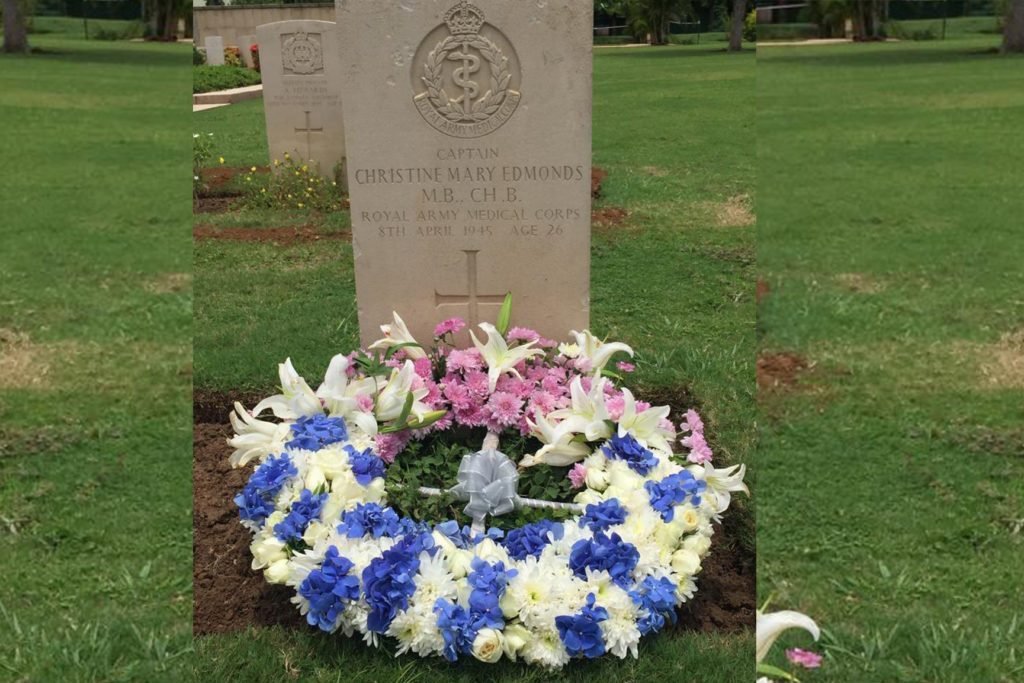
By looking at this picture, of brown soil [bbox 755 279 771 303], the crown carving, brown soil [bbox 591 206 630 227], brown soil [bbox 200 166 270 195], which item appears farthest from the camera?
brown soil [bbox 200 166 270 195]

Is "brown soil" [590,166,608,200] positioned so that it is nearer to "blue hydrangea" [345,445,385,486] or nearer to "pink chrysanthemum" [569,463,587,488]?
"pink chrysanthemum" [569,463,587,488]

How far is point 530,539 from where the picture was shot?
2.79m

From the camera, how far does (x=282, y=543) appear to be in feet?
9.23

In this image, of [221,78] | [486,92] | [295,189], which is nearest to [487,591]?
[486,92]

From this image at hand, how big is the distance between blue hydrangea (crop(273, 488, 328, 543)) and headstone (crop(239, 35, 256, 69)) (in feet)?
63.8

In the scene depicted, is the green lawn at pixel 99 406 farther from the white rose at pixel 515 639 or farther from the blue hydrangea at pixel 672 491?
the blue hydrangea at pixel 672 491

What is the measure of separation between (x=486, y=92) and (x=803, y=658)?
89.2 inches

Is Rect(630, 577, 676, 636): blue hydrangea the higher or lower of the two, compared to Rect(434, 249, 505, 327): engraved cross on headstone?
lower

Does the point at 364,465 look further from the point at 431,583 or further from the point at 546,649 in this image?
the point at 546,649

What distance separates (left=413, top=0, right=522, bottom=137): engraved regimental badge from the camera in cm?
348

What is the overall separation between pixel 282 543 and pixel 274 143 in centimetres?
684

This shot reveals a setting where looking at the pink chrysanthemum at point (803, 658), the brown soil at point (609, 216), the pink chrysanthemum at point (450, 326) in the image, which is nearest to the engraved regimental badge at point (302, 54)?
the brown soil at point (609, 216)

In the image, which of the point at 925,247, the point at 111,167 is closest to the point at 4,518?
the point at 111,167

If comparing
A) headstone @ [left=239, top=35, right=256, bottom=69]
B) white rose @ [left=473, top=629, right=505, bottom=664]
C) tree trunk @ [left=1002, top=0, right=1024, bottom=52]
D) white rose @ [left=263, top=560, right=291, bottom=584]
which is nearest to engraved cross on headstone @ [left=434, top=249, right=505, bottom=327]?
white rose @ [left=263, top=560, right=291, bottom=584]
